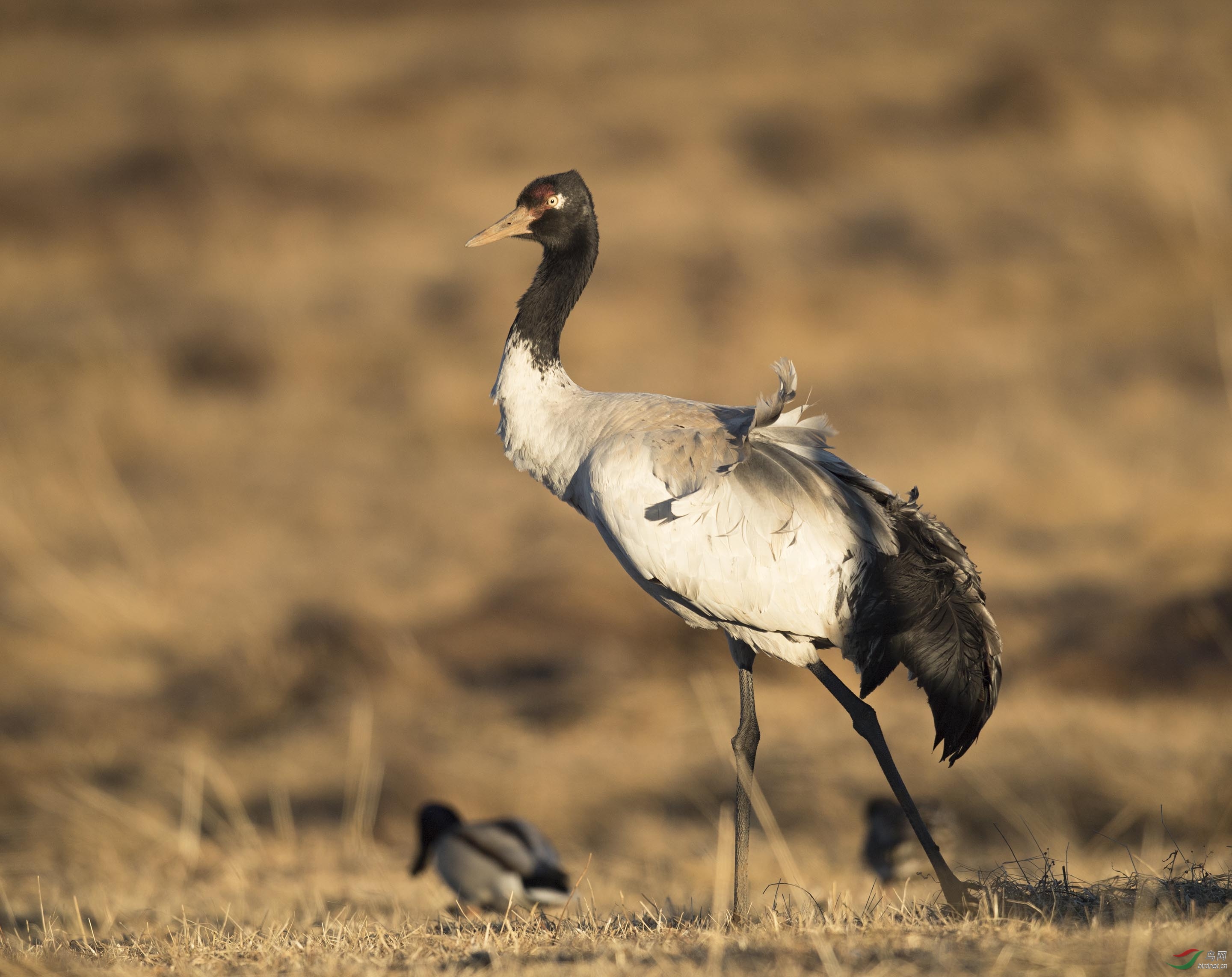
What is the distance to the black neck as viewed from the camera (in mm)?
5500

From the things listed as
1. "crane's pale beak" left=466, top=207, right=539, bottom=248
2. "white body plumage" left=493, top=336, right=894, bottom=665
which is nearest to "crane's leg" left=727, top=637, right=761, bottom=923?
"white body plumage" left=493, top=336, right=894, bottom=665

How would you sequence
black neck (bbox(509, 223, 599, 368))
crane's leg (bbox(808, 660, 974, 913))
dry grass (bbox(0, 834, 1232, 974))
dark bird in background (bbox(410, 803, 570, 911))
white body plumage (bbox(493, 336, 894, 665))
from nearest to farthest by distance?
dry grass (bbox(0, 834, 1232, 974)) → crane's leg (bbox(808, 660, 974, 913)) → white body plumage (bbox(493, 336, 894, 665)) → black neck (bbox(509, 223, 599, 368)) → dark bird in background (bbox(410, 803, 570, 911))

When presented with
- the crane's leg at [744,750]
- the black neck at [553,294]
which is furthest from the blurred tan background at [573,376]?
the black neck at [553,294]

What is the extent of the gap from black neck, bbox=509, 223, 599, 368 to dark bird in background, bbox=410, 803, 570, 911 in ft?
9.16

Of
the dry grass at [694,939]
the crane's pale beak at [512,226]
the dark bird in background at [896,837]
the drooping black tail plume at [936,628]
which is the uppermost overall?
the crane's pale beak at [512,226]

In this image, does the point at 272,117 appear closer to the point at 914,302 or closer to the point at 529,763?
the point at 914,302

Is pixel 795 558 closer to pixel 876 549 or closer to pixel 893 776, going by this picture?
pixel 876 549

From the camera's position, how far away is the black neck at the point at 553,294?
550 cm

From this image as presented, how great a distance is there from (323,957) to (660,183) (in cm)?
1947

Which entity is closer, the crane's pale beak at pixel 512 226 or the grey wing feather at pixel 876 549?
the grey wing feather at pixel 876 549

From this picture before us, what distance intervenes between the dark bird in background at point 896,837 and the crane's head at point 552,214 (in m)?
3.58

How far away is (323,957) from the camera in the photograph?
396 cm

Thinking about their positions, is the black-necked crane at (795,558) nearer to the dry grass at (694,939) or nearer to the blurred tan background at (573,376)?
the dry grass at (694,939)

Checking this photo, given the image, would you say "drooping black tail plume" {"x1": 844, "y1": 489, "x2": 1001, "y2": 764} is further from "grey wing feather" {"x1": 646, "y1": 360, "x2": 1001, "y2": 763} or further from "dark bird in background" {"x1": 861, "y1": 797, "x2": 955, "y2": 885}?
"dark bird in background" {"x1": 861, "y1": 797, "x2": 955, "y2": 885}
